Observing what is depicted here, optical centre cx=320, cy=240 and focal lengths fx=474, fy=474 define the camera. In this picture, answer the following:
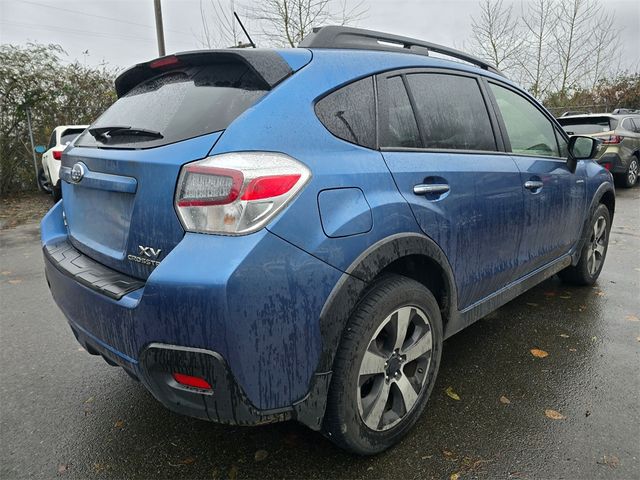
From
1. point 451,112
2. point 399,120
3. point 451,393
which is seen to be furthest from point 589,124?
point 399,120

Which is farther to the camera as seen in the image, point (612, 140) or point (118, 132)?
point (612, 140)

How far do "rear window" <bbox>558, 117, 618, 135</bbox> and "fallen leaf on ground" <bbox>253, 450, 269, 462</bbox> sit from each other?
34.9 feet

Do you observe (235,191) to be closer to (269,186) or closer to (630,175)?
(269,186)

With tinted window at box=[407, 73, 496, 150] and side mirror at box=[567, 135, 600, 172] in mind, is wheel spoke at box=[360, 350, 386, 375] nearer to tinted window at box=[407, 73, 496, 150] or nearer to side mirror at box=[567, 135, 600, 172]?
tinted window at box=[407, 73, 496, 150]

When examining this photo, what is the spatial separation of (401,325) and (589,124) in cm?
1084

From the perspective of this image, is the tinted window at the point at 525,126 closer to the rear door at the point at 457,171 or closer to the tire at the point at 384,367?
the rear door at the point at 457,171

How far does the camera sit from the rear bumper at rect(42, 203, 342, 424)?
153cm

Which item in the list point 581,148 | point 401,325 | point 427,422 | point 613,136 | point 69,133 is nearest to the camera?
point 401,325

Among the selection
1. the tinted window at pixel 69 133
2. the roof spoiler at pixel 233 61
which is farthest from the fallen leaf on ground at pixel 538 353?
the tinted window at pixel 69 133

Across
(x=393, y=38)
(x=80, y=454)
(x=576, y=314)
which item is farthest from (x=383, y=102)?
(x=576, y=314)

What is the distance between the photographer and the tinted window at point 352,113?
1.90 meters

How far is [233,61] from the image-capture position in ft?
6.40

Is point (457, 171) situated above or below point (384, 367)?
above

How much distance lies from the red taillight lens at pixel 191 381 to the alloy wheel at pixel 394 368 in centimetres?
61
